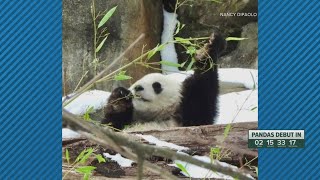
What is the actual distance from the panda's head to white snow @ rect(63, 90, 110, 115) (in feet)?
0.42

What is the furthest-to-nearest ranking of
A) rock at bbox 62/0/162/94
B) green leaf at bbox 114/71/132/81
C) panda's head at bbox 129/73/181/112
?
panda's head at bbox 129/73/181/112 < rock at bbox 62/0/162/94 < green leaf at bbox 114/71/132/81

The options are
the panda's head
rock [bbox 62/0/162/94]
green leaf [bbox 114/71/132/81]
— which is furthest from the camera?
the panda's head

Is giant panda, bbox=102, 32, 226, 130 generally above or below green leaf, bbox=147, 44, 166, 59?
below

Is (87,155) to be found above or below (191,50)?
below

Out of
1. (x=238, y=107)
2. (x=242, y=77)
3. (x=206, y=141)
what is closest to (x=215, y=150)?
(x=206, y=141)

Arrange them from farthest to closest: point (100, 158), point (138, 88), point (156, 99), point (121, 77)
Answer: point (156, 99), point (138, 88), point (100, 158), point (121, 77)

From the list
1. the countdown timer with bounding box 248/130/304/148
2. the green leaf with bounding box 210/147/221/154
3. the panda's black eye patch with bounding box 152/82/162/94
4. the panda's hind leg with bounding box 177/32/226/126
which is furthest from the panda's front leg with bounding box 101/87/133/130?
the countdown timer with bounding box 248/130/304/148

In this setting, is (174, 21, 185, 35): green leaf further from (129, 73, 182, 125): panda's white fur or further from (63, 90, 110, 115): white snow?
(63, 90, 110, 115): white snow

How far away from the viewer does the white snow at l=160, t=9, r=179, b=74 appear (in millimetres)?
1968

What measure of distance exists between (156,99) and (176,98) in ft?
0.35

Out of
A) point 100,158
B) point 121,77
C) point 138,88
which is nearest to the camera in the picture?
point 121,77

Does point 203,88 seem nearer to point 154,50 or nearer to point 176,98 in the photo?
point 176,98

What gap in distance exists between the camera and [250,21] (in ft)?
6.34

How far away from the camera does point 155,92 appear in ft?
7.05
